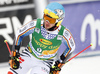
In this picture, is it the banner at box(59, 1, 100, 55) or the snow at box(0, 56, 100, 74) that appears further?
the banner at box(59, 1, 100, 55)

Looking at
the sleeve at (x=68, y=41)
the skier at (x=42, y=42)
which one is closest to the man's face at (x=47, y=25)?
the skier at (x=42, y=42)

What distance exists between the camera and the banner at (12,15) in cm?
383

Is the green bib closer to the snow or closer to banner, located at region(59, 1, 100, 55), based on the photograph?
the snow

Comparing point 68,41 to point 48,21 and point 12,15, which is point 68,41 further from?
point 12,15

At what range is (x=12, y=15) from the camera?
153 inches

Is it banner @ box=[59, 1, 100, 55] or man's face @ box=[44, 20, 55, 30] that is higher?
man's face @ box=[44, 20, 55, 30]

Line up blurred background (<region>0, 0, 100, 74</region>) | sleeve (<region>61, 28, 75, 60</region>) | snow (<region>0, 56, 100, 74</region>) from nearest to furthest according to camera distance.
A: 1. sleeve (<region>61, 28, 75, 60</region>)
2. snow (<region>0, 56, 100, 74</region>)
3. blurred background (<region>0, 0, 100, 74</region>)

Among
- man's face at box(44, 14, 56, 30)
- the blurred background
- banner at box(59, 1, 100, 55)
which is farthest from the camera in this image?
banner at box(59, 1, 100, 55)

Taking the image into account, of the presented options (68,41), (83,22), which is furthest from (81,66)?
(68,41)

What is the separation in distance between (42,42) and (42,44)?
1.2 inches

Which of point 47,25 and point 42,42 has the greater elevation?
point 47,25

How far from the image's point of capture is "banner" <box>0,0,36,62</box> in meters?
3.83

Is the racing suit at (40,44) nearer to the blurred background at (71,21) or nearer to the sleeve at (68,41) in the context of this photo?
the sleeve at (68,41)

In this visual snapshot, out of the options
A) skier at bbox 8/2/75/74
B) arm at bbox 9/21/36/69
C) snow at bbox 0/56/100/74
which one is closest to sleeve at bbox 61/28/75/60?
skier at bbox 8/2/75/74
